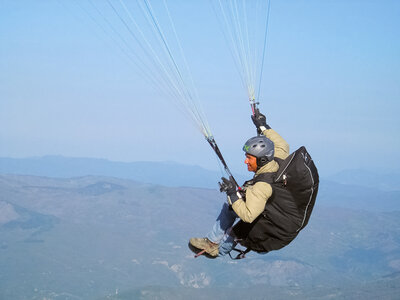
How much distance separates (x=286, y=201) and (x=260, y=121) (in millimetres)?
2960

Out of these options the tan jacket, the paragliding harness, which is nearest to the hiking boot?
the paragliding harness

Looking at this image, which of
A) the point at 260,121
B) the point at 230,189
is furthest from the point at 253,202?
the point at 260,121

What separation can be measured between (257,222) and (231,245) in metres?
1.21

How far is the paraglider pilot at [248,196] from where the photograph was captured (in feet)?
31.3

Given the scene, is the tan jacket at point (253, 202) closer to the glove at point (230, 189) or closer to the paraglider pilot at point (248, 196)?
the paraglider pilot at point (248, 196)

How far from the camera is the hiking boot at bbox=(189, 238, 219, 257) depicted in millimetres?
11207

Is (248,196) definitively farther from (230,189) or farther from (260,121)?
(260,121)

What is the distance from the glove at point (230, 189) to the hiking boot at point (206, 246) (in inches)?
80.0

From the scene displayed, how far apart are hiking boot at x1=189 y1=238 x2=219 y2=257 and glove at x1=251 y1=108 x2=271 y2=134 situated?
3181mm

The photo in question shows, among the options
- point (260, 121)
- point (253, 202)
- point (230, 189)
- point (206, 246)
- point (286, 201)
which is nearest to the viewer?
point (253, 202)

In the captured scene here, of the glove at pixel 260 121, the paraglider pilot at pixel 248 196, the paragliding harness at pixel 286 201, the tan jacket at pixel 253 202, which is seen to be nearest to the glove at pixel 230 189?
the paraglider pilot at pixel 248 196

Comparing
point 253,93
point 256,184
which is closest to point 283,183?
point 256,184

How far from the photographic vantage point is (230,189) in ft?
32.0

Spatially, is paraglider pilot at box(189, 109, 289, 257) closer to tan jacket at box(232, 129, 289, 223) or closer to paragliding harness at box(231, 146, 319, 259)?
tan jacket at box(232, 129, 289, 223)
